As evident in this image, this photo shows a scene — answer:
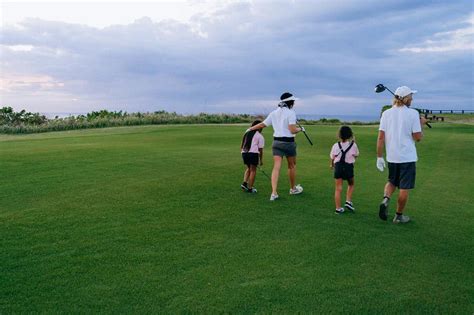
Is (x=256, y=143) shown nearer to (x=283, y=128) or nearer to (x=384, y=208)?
(x=283, y=128)

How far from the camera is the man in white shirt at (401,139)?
8367 millimetres

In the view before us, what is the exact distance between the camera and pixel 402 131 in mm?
8383

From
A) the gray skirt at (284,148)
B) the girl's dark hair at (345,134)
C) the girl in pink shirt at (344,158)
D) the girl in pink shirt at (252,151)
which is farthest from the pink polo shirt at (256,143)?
the girl's dark hair at (345,134)

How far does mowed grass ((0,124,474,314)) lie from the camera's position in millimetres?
5430

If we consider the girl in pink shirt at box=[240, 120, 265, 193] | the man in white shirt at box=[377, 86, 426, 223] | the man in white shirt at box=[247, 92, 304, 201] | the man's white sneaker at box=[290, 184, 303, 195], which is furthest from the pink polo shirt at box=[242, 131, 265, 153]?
the man in white shirt at box=[377, 86, 426, 223]

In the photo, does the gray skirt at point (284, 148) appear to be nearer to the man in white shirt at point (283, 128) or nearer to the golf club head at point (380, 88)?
the man in white shirt at point (283, 128)

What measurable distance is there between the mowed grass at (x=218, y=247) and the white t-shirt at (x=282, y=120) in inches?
59.1

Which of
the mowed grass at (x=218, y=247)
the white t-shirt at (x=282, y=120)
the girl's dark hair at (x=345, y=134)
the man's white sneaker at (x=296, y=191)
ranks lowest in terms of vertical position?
the mowed grass at (x=218, y=247)

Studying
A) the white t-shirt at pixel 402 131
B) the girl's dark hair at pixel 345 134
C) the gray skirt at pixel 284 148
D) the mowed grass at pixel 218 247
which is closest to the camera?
the mowed grass at pixel 218 247

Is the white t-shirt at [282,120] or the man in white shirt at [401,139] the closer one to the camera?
the man in white shirt at [401,139]

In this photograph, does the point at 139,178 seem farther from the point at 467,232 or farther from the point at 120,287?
the point at 467,232

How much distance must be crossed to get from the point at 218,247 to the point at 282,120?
379cm

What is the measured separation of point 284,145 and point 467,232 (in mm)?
3932

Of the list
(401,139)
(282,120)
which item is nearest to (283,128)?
(282,120)
